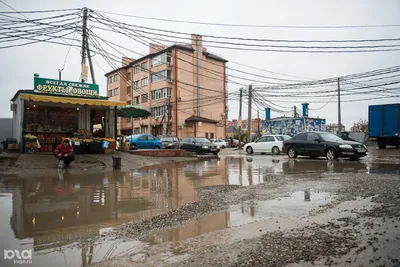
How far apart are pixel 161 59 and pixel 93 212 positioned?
46.0 meters

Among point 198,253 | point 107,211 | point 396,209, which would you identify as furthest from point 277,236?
point 107,211

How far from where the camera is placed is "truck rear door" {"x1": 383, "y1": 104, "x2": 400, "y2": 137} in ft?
74.6

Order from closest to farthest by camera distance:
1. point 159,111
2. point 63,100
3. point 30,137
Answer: point 30,137, point 63,100, point 159,111

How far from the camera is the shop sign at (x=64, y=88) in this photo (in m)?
16.7

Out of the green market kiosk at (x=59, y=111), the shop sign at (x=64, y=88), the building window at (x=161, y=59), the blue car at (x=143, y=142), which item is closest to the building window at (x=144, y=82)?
the building window at (x=161, y=59)

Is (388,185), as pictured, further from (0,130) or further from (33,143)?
(0,130)

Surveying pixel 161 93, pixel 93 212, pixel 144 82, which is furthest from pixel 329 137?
pixel 144 82

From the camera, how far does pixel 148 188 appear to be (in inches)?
329

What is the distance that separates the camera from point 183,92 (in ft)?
158

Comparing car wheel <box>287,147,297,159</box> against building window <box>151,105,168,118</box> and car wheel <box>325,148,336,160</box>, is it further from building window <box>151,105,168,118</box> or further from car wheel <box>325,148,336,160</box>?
building window <box>151,105,168,118</box>

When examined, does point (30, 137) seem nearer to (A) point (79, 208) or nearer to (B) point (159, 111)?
(A) point (79, 208)

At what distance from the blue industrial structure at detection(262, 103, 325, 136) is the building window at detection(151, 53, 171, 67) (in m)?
19.9

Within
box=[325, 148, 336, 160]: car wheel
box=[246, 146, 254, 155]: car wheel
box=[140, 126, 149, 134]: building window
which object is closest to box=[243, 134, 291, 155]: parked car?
box=[246, 146, 254, 155]: car wheel

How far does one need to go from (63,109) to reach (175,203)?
14.8 meters
